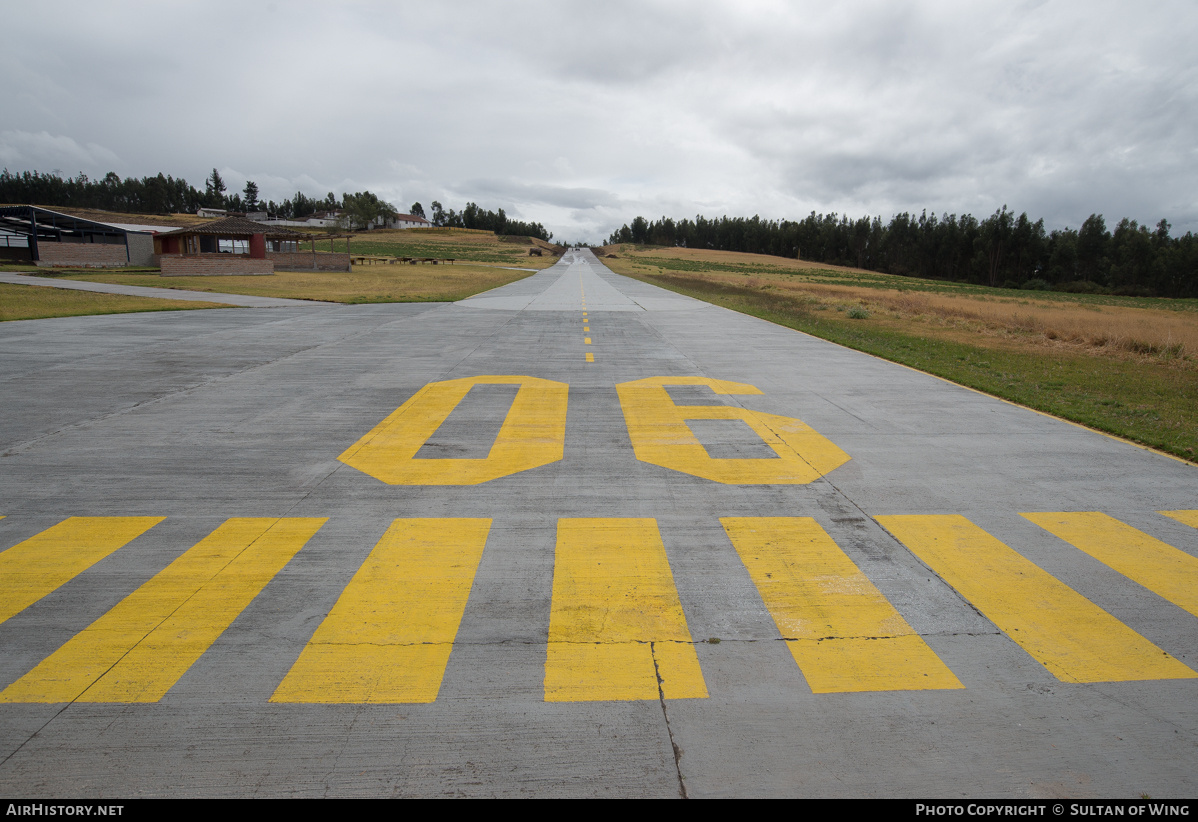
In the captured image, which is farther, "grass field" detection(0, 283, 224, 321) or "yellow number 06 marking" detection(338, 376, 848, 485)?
"grass field" detection(0, 283, 224, 321)

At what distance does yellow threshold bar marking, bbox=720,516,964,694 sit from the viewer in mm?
3490

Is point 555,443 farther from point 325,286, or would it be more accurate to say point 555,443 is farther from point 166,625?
point 325,286

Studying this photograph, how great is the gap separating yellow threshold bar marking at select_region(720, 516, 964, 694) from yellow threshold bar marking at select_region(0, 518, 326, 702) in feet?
11.1

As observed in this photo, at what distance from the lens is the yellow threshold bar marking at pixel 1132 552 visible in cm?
451

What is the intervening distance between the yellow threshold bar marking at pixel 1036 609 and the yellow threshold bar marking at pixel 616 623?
2026 mm

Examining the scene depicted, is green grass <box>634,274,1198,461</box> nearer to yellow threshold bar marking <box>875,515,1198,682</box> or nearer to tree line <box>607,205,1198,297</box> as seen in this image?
yellow threshold bar marking <box>875,515,1198,682</box>

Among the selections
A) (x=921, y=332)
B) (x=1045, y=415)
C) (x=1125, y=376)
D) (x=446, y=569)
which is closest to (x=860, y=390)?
(x=1045, y=415)

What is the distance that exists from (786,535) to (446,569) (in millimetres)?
2680

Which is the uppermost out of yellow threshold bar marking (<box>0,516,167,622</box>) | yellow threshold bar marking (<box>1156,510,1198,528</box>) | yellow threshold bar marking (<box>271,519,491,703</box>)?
yellow threshold bar marking (<box>1156,510,1198,528</box>)

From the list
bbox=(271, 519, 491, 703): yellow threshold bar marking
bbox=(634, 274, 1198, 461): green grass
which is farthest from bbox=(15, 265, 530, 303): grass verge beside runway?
bbox=(271, 519, 491, 703): yellow threshold bar marking

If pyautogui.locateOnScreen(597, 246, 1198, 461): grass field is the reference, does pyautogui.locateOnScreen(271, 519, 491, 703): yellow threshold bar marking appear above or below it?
below

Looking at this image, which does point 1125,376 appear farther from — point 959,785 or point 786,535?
point 959,785

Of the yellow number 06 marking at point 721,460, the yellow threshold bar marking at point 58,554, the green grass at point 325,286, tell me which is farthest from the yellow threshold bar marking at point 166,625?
the green grass at point 325,286

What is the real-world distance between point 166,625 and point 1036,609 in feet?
17.8
